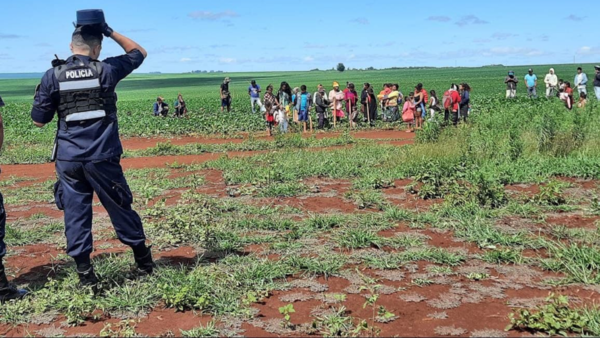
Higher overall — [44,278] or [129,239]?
[129,239]

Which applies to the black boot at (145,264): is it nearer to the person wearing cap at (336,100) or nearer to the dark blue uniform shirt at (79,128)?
the dark blue uniform shirt at (79,128)

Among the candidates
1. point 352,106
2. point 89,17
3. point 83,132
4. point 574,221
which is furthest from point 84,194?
point 352,106

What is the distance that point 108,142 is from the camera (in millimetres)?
4684

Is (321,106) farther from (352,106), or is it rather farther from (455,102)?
(455,102)

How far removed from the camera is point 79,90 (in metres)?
4.59

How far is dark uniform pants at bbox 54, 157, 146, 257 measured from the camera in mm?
4629

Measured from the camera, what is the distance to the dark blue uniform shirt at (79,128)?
4586 mm

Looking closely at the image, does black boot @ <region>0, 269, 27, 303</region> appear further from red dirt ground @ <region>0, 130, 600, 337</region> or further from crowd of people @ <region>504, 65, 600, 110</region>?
Answer: crowd of people @ <region>504, 65, 600, 110</region>

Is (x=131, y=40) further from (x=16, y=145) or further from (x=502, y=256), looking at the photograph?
(x=16, y=145)

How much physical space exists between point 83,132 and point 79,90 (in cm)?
34

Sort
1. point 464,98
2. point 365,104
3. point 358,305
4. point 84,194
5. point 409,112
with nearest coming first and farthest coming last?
1. point 358,305
2. point 84,194
3. point 464,98
4. point 409,112
5. point 365,104

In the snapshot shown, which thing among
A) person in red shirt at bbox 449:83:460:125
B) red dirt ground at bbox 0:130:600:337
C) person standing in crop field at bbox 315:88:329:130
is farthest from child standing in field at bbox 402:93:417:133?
red dirt ground at bbox 0:130:600:337

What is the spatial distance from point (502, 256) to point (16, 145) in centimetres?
1895

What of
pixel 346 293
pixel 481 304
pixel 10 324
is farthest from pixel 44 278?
pixel 481 304
